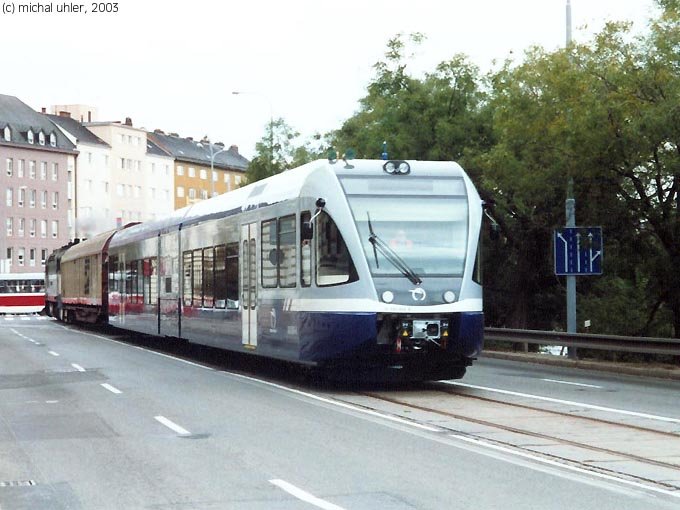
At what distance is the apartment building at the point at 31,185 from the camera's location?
128500mm

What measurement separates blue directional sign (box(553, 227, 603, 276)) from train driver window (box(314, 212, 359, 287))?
9475 millimetres

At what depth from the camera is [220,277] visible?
25.1 m

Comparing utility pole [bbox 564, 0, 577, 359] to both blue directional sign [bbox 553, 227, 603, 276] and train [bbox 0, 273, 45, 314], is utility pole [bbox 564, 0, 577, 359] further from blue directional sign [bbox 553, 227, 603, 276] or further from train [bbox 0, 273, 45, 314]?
train [bbox 0, 273, 45, 314]

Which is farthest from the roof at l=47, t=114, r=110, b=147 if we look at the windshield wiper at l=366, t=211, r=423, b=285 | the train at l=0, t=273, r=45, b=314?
the windshield wiper at l=366, t=211, r=423, b=285

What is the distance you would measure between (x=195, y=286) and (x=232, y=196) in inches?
124

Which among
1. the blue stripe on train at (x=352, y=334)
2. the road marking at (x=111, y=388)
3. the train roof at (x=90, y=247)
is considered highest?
the train roof at (x=90, y=247)

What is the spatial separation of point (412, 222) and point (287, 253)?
233 centimetres

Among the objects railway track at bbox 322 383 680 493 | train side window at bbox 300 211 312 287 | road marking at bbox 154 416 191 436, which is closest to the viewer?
railway track at bbox 322 383 680 493

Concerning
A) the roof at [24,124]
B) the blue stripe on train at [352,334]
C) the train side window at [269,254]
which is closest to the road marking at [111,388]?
the blue stripe on train at [352,334]

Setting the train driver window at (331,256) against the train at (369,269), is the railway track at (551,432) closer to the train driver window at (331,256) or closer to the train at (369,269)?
the train at (369,269)

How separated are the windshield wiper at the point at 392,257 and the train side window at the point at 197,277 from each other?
28.7ft

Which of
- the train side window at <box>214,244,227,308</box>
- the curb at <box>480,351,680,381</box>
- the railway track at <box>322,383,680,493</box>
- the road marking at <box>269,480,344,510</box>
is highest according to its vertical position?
the train side window at <box>214,244,227,308</box>

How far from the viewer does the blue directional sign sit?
27281mm

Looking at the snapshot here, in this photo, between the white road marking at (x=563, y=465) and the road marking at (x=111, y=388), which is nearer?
the white road marking at (x=563, y=465)
